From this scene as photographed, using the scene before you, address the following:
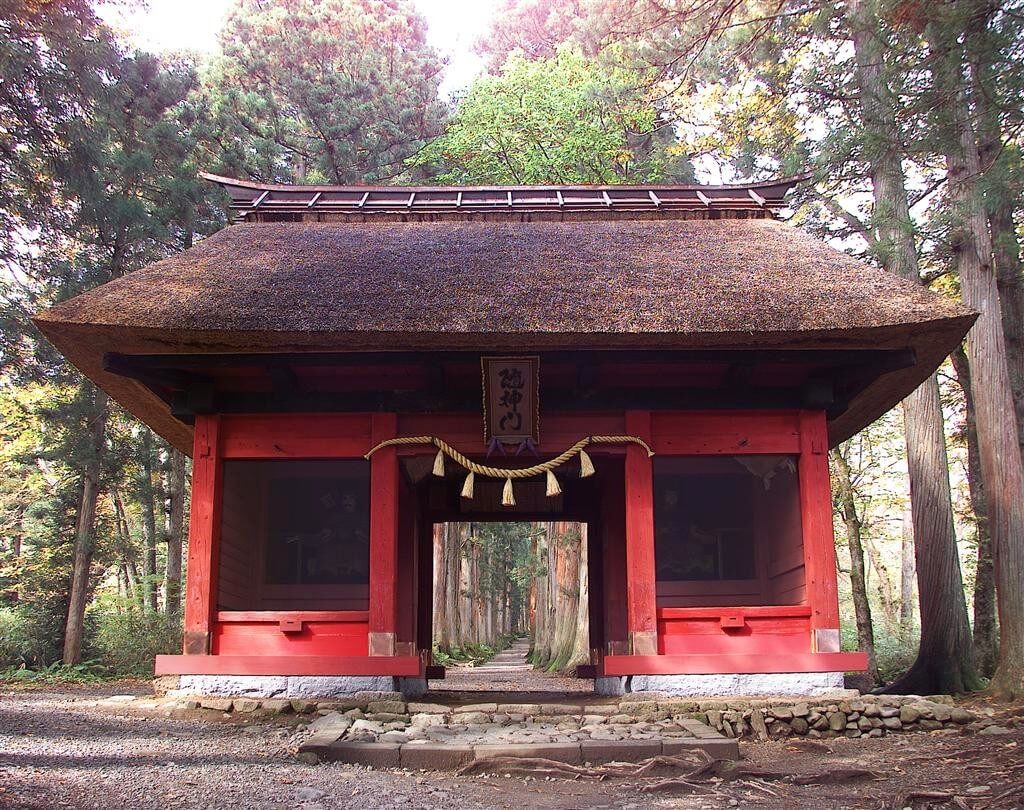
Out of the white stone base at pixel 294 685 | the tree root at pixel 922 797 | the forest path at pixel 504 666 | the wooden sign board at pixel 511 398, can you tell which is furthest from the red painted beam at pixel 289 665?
the forest path at pixel 504 666

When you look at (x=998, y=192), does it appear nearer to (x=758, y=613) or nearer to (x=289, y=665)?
(x=758, y=613)

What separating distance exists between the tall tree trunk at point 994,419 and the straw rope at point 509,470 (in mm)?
3689

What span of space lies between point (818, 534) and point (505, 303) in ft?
12.1

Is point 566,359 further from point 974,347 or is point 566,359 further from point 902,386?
point 974,347

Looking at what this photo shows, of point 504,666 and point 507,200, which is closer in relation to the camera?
point 507,200

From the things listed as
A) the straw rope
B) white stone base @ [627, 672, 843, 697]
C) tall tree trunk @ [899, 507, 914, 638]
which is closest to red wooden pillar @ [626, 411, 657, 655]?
the straw rope

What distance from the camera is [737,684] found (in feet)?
26.1

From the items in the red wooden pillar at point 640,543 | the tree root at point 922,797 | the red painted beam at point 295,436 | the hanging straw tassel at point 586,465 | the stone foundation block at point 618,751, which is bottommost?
the tree root at point 922,797

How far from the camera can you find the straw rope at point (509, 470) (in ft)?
27.9

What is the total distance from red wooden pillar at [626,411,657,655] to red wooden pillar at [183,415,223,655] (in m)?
3.93

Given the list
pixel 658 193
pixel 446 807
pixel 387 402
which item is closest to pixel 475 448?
pixel 387 402

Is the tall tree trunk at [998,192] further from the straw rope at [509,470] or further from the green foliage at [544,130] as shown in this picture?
the green foliage at [544,130]

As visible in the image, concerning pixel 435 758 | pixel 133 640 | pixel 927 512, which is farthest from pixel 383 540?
pixel 133 640

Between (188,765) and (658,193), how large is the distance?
8877 mm
